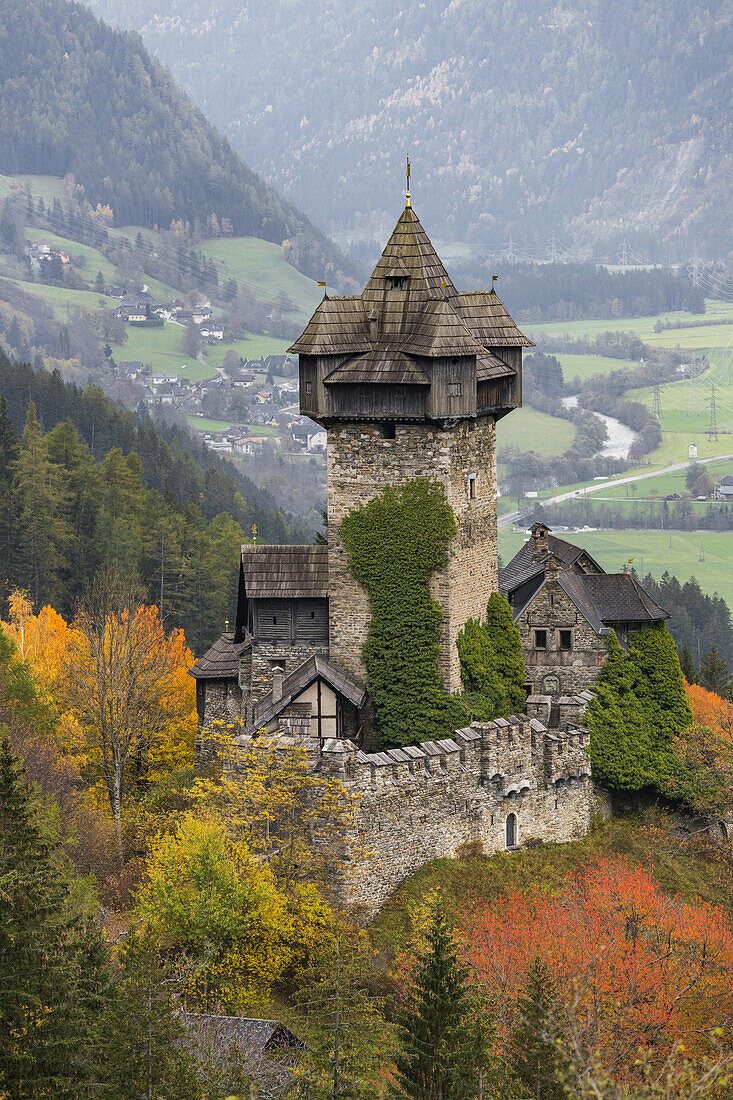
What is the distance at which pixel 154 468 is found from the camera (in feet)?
434

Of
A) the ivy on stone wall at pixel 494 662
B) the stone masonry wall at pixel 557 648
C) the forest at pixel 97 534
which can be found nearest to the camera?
the ivy on stone wall at pixel 494 662

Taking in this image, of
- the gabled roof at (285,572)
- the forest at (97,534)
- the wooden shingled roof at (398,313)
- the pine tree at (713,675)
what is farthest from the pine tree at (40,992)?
the pine tree at (713,675)

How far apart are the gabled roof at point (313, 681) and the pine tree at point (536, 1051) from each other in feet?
49.3

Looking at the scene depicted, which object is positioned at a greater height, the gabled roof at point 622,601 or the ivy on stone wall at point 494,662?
the gabled roof at point 622,601

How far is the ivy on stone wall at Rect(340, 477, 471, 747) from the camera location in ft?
156

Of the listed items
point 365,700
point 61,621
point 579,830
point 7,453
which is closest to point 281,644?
point 365,700

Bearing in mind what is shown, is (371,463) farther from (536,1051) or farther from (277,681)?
(536,1051)

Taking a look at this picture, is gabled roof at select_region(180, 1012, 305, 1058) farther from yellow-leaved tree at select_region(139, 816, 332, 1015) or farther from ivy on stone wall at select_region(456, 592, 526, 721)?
ivy on stone wall at select_region(456, 592, 526, 721)

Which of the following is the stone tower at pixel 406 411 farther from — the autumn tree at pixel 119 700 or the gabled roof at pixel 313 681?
the autumn tree at pixel 119 700

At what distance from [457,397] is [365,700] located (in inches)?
348

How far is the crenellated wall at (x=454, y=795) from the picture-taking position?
42625 mm

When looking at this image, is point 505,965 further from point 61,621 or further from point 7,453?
point 7,453

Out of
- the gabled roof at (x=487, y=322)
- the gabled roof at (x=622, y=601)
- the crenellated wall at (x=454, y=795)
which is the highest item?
the gabled roof at (x=487, y=322)

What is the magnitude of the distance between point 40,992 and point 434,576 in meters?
20.0
